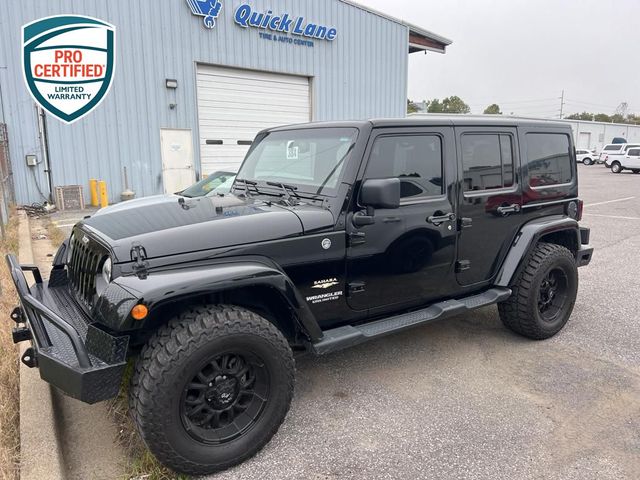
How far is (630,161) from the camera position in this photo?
97.3 feet

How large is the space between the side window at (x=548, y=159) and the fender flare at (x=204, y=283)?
250 centimetres

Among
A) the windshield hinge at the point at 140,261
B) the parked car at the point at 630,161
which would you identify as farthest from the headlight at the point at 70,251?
the parked car at the point at 630,161

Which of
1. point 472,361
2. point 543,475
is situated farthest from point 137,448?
point 472,361

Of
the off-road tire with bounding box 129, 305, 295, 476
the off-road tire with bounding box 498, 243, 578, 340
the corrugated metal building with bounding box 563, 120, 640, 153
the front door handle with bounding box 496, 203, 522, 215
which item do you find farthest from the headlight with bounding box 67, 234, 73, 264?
the corrugated metal building with bounding box 563, 120, 640, 153

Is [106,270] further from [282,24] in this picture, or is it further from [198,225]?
[282,24]

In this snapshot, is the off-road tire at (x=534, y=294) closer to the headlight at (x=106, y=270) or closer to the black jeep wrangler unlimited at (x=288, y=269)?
the black jeep wrangler unlimited at (x=288, y=269)

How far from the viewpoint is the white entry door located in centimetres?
1327

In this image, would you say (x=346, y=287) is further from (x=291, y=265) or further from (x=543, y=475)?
(x=543, y=475)

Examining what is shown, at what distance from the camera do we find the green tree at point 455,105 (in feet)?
275

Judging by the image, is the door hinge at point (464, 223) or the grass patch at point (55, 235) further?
the grass patch at point (55, 235)

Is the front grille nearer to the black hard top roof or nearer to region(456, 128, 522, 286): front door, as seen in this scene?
the black hard top roof

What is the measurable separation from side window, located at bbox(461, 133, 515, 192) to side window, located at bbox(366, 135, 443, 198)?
11.2 inches

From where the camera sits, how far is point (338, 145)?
3.28 m
